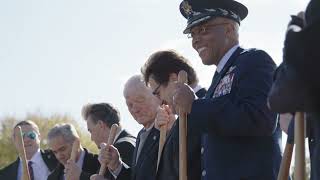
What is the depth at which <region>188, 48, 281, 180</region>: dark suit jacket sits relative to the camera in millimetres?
4465

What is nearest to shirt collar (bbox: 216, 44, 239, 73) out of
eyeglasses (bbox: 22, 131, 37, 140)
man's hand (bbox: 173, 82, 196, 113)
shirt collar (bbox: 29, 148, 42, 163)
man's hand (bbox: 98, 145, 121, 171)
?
man's hand (bbox: 173, 82, 196, 113)

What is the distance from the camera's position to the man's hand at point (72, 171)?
7261mm

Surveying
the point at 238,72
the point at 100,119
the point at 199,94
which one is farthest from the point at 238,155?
the point at 100,119

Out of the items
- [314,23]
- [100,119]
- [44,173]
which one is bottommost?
[44,173]

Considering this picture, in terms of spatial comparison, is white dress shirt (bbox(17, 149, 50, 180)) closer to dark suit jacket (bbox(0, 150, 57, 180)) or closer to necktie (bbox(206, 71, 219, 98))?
dark suit jacket (bbox(0, 150, 57, 180))

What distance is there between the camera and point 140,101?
269 inches

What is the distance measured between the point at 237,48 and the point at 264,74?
0.39 metres

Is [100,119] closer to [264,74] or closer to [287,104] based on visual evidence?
[264,74]

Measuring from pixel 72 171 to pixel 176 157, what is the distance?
1889 millimetres

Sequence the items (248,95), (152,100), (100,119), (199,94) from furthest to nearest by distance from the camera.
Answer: (100,119)
(152,100)
(199,94)
(248,95)

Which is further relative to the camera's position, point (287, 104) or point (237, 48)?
point (237, 48)

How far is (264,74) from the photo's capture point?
4.68 m

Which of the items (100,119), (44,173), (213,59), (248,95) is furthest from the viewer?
(44,173)

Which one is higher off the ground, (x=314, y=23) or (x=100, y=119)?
(x=314, y=23)
